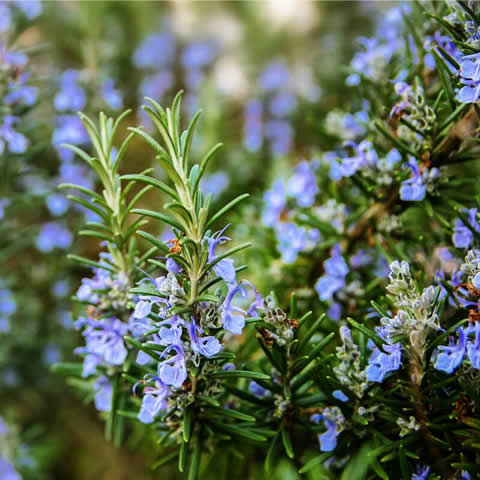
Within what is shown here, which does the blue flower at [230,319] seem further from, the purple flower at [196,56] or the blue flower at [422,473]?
the purple flower at [196,56]

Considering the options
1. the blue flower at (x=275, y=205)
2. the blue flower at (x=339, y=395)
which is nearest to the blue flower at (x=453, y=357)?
the blue flower at (x=339, y=395)

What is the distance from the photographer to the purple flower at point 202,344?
0.58 metres

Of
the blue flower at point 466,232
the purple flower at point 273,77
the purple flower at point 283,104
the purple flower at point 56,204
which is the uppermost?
the purple flower at point 273,77

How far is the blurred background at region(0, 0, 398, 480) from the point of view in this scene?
118cm

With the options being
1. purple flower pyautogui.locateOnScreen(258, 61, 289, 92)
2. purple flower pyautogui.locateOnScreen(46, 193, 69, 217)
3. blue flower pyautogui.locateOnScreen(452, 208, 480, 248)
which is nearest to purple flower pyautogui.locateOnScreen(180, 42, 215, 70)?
purple flower pyautogui.locateOnScreen(258, 61, 289, 92)

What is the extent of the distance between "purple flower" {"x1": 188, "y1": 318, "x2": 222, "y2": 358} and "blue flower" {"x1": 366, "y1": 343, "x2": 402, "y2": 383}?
20cm

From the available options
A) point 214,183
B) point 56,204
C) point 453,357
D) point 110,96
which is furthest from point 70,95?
point 453,357

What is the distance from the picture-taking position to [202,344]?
0.60 metres

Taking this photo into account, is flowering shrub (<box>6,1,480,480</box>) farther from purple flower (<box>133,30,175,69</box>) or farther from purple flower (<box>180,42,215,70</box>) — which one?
purple flower (<box>180,42,215,70</box>)

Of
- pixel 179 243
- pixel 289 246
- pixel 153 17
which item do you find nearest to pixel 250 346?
pixel 289 246

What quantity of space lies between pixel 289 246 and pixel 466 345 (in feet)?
1.36

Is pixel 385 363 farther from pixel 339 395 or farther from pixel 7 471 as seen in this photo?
pixel 7 471

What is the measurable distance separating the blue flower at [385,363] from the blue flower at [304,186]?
0.41m

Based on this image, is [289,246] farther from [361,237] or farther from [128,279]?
[128,279]
